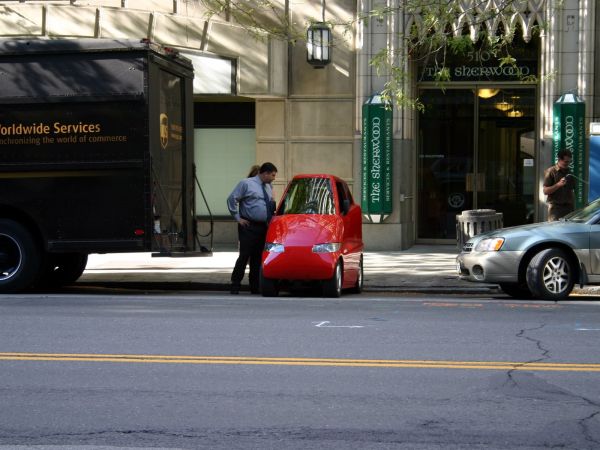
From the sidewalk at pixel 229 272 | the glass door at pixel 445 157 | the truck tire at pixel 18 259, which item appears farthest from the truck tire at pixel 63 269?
the glass door at pixel 445 157

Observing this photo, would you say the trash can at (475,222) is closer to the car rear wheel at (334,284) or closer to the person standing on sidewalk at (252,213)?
the person standing on sidewalk at (252,213)

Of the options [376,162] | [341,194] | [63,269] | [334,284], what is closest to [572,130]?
[376,162]

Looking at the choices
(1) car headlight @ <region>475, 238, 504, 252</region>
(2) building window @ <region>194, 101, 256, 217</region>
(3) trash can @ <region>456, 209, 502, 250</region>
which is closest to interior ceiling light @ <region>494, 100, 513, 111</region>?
(3) trash can @ <region>456, 209, 502, 250</region>

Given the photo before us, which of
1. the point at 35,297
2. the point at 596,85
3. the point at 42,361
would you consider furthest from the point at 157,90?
the point at 596,85

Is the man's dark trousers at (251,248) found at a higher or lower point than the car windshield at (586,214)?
lower

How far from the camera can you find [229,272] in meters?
17.5

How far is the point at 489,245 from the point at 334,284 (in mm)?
1985

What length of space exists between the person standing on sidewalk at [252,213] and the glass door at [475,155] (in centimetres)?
826

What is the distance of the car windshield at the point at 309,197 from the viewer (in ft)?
46.9

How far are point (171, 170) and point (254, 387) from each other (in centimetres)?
754

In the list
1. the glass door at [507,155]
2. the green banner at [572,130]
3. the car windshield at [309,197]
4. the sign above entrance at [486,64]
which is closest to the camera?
the car windshield at [309,197]

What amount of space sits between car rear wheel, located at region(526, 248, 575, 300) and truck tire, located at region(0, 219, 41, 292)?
20.4ft

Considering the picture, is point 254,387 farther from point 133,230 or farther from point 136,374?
point 133,230

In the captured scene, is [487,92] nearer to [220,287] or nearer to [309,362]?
[220,287]
